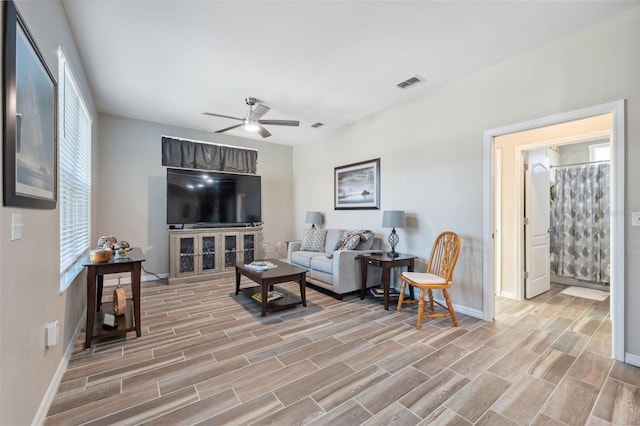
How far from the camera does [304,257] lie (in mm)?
4492

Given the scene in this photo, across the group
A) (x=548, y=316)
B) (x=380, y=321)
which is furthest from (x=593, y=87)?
(x=380, y=321)

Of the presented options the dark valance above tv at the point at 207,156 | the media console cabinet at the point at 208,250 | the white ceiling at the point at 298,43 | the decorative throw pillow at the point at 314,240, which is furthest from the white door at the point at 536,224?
the dark valance above tv at the point at 207,156

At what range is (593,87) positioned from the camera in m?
2.34

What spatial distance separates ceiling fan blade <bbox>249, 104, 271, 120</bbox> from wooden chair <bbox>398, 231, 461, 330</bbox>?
101 inches

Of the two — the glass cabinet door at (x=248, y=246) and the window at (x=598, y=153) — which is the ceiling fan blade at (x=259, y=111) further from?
the window at (x=598, y=153)

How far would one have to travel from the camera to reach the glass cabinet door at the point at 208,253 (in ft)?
15.6

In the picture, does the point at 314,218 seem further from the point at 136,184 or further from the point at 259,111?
the point at 136,184

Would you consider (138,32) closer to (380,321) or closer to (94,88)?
(94,88)

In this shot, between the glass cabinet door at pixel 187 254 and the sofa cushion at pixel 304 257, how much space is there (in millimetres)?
1650

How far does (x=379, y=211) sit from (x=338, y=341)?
225 cm

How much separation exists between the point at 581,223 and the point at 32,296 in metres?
6.41

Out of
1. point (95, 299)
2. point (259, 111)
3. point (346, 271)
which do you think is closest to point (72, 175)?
point (95, 299)

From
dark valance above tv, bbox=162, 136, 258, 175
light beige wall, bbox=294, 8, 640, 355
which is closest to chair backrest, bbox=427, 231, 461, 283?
light beige wall, bbox=294, 8, 640, 355

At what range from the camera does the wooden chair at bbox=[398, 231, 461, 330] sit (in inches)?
112
